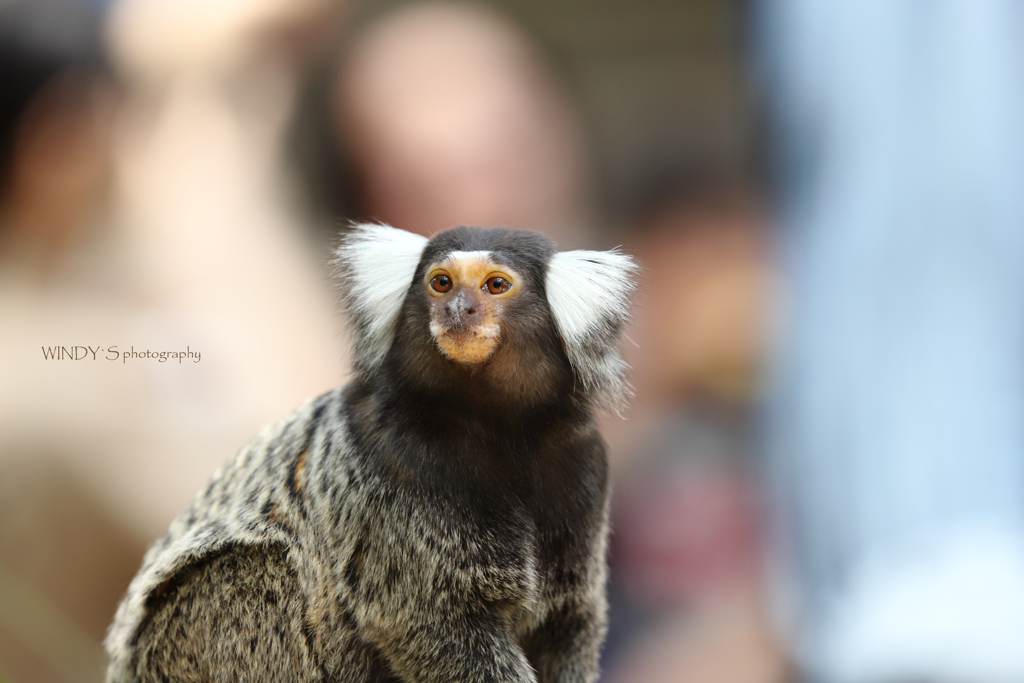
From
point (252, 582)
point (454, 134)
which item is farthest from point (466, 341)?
point (454, 134)

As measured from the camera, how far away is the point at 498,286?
944 millimetres

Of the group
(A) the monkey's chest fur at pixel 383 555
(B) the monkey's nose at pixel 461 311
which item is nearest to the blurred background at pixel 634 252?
(A) the monkey's chest fur at pixel 383 555

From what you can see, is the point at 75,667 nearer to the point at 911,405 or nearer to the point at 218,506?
the point at 218,506

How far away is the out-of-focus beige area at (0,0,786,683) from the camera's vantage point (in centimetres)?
140

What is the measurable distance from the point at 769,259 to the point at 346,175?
1.53m

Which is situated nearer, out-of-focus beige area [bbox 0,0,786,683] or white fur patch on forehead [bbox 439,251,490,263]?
white fur patch on forehead [bbox 439,251,490,263]

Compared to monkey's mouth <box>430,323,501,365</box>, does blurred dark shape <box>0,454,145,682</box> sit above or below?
below

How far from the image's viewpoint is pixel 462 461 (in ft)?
3.20

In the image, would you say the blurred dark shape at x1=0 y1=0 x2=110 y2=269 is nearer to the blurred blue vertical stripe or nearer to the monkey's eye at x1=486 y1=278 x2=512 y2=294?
the monkey's eye at x1=486 y1=278 x2=512 y2=294

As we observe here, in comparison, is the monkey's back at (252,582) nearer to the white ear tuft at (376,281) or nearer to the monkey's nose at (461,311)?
the white ear tuft at (376,281)

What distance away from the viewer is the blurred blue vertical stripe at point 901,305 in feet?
7.11

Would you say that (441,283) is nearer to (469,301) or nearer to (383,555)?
(469,301)

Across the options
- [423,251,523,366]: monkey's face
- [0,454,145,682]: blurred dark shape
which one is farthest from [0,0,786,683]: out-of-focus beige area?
[423,251,523,366]: monkey's face

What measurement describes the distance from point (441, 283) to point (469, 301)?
0.06 metres
